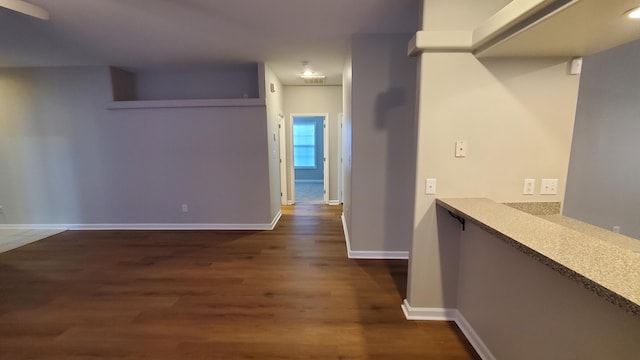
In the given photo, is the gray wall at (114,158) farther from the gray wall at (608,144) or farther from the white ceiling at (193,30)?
the gray wall at (608,144)

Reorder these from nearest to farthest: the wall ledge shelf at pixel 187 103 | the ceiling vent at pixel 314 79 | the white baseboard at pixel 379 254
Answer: the white baseboard at pixel 379 254, the wall ledge shelf at pixel 187 103, the ceiling vent at pixel 314 79

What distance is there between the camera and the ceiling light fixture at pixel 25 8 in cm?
216

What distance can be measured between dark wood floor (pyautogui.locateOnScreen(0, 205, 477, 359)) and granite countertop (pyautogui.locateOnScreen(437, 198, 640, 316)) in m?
1.01

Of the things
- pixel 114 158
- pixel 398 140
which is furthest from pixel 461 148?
pixel 114 158

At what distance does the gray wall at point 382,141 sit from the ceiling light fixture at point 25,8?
2.85 meters

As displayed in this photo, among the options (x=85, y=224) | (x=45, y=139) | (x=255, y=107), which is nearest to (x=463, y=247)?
(x=255, y=107)

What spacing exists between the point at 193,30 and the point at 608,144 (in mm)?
4865

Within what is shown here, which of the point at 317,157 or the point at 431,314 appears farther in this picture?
the point at 317,157

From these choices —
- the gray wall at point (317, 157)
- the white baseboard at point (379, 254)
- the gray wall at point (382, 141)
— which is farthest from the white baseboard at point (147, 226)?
the gray wall at point (317, 157)

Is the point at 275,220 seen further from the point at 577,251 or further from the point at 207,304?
the point at 577,251

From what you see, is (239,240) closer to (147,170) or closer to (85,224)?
(147,170)

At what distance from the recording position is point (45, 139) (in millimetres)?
4273

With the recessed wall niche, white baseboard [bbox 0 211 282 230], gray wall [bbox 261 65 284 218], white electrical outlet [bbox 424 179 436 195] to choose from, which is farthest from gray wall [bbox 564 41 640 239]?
the recessed wall niche

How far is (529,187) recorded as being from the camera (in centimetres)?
201
